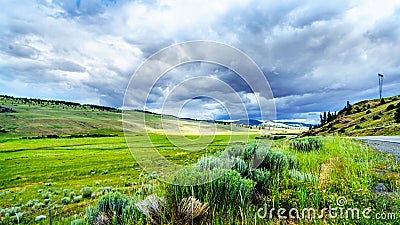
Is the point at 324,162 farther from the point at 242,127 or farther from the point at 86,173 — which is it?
the point at 86,173

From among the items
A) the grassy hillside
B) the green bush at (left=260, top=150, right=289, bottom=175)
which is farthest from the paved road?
the grassy hillside

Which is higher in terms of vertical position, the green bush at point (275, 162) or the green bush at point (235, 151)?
the green bush at point (235, 151)

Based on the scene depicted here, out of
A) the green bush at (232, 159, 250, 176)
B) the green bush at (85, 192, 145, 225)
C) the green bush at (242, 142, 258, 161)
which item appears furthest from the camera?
the green bush at (242, 142, 258, 161)

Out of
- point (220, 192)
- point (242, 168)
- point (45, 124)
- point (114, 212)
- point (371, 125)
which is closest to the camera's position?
point (114, 212)

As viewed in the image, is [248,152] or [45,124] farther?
[45,124]

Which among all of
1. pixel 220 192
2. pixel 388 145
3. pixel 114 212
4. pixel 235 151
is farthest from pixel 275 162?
pixel 388 145

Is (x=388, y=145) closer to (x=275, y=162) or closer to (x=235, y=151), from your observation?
(x=275, y=162)

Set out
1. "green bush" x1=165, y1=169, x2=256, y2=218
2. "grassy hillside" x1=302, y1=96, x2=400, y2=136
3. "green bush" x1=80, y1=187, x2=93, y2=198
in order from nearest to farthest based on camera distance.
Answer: "green bush" x1=165, y1=169, x2=256, y2=218, "green bush" x1=80, y1=187, x2=93, y2=198, "grassy hillside" x1=302, y1=96, x2=400, y2=136

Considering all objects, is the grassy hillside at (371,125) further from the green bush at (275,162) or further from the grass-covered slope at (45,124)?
the grass-covered slope at (45,124)

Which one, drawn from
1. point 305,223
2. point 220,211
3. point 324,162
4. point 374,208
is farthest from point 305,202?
point 324,162

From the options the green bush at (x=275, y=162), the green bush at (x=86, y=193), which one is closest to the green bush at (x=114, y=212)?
the green bush at (x=275, y=162)

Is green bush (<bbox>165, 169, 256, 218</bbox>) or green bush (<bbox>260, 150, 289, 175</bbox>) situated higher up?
green bush (<bbox>260, 150, 289, 175</bbox>)

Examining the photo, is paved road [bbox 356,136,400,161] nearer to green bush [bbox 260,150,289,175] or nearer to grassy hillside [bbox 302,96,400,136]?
green bush [bbox 260,150,289,175]

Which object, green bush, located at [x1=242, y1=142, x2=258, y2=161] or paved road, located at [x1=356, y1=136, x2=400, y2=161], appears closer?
green bush, located at [x1=242, y1=142, x2=258, y2=161]
